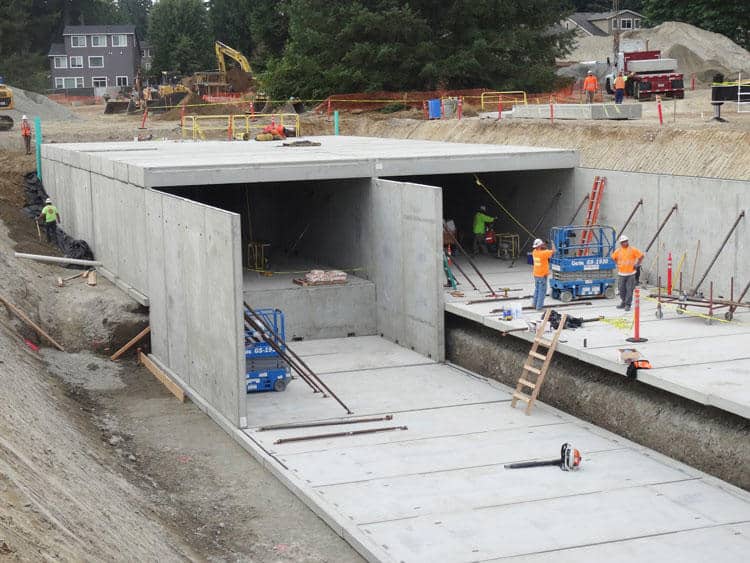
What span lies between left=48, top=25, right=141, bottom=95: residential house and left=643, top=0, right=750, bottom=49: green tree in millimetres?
56545

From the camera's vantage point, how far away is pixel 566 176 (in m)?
29.0

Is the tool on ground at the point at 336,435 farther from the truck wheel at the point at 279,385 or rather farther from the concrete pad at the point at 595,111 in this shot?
the concrete pad at the point at 595,111

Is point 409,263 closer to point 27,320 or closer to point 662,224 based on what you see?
point 662,224

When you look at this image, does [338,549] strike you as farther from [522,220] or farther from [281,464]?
[522,220]

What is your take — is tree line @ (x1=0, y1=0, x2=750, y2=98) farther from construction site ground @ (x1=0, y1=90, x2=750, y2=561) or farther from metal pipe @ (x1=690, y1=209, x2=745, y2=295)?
metal pipe @ (x1=690, y1=209, x2=745, y2=295)

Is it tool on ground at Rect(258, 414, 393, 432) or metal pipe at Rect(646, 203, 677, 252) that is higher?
metal pipe at Rect(646, 203, 677, 252)

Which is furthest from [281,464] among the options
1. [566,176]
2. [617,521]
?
[566,176]

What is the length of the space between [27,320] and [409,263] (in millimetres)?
8273

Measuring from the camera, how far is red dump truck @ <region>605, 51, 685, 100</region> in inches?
1706

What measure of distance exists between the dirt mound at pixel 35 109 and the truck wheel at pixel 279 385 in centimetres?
3898

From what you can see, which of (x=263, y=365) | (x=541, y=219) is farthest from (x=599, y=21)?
(x=263, y=365)

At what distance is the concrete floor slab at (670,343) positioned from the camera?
16516mm

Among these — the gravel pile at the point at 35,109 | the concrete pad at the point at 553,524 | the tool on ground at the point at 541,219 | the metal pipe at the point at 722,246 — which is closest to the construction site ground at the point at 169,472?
the concrete pad at the point at 553,524

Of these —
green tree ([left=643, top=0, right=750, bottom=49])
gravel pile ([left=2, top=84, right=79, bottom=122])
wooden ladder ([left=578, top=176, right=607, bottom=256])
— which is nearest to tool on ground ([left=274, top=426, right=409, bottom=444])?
wooden ladder ([left=578, top=176, right=607, bottom=256])
